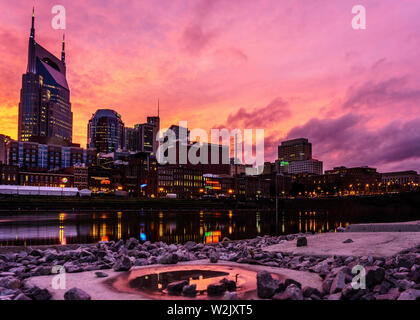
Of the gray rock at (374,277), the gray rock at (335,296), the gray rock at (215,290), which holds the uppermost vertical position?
the gray rock at (374,277)

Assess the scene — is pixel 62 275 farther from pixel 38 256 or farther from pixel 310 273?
pixel 310 273

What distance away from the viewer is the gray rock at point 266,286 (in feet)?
32.6

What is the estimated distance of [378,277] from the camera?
1005 cm

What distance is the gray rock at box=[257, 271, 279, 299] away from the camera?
9930mm

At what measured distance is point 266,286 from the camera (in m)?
9.99

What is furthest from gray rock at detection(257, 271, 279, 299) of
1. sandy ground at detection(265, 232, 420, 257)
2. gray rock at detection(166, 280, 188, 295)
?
sandy ground at detection(265, 232, 420, 257)

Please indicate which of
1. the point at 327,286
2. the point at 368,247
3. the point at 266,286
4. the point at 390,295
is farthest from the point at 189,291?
the point at 368,247

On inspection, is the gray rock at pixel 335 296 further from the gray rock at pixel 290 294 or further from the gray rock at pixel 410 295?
the gray rock at pixel 410 295

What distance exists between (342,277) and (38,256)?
51.9 feet

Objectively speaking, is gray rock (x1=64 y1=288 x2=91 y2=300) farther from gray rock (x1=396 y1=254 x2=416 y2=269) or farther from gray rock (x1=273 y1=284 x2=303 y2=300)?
gray rock (x1=396 y1=254 x2=416 y2=269)

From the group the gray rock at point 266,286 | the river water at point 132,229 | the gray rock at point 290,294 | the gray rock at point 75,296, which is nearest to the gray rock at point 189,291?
the gray rock at point 266,286

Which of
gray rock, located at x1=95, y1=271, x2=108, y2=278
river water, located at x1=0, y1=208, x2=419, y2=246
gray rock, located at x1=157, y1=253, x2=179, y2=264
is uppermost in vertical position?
gray rock, located at x1=95, y1=271, x2=108, y2=278
